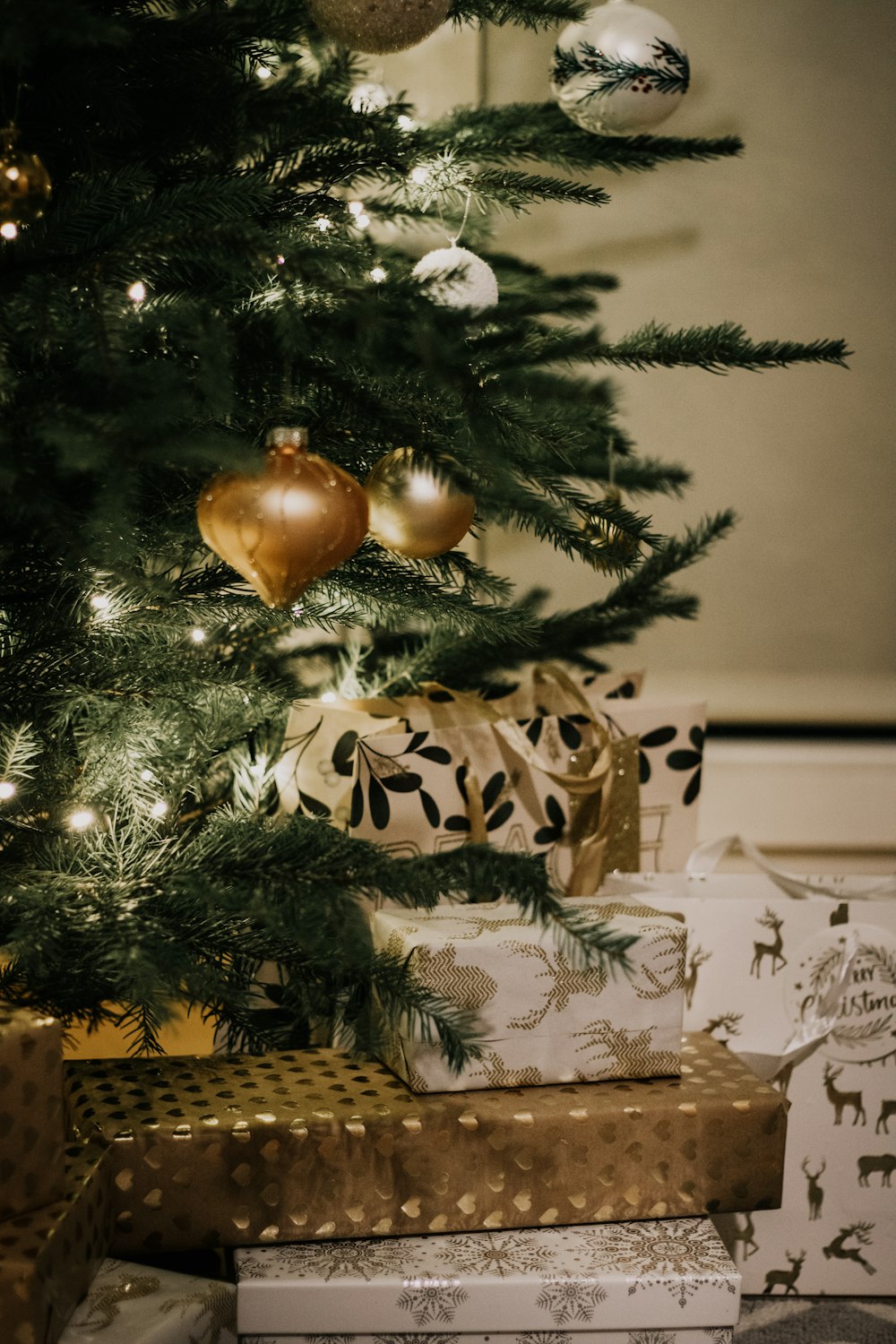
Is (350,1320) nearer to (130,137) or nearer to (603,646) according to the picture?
(603,646)

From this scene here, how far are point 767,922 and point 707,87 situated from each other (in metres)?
0.97

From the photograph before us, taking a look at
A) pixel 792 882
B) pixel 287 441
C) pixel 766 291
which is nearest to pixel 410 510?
pixel 287 441

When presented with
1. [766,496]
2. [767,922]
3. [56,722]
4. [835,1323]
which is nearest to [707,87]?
[766,496]

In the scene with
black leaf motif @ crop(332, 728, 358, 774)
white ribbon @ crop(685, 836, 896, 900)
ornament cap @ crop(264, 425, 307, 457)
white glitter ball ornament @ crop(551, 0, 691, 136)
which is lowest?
white ribbon @ crop(685, 836, 896, 900)

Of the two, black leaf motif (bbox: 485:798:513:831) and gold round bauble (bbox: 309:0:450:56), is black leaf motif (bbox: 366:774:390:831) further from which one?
gold round bauble (bbox: 309:0:450:56)

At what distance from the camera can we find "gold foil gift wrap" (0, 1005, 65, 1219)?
0.53m

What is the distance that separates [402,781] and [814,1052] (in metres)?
0.37

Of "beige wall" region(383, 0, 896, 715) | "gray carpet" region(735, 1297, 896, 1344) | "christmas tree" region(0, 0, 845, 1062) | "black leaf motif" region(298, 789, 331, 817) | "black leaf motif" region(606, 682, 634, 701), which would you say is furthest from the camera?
"beige wall" region(383, 0, 896, 715)

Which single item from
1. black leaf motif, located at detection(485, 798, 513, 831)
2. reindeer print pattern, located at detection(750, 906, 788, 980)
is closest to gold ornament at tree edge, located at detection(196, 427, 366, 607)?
black leaf motif, located at detection(485, 798, 513, 831)

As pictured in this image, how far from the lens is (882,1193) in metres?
0.81

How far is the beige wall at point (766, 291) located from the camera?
1.25 metres

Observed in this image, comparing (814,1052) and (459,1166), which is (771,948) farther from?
(459,1166)

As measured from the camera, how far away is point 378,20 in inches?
27.2

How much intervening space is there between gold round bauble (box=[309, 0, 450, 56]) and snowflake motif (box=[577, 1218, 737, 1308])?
77 centimetres
